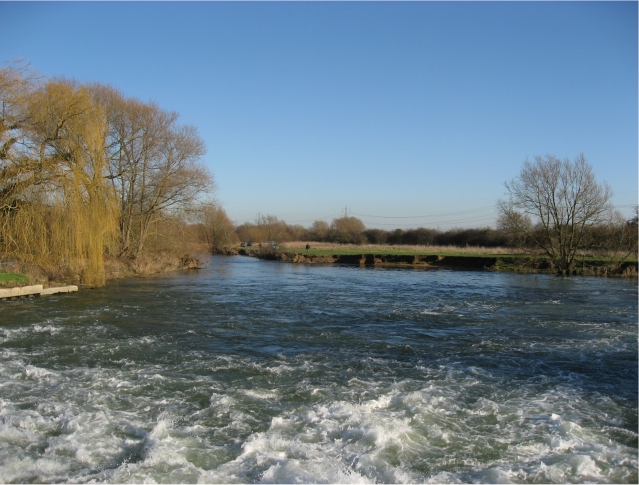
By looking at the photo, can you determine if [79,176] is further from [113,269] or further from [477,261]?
[477,261]

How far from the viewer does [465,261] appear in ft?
122

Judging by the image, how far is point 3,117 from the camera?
1689 cm

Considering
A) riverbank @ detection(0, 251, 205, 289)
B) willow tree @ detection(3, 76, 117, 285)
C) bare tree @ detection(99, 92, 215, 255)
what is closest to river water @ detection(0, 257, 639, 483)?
riverbank @ detection(0, 251, 205, 289)

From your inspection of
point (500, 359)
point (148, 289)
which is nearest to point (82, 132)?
point (148, 289)

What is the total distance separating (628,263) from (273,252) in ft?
98.7

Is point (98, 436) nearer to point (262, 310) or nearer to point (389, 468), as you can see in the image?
point (389, 468)

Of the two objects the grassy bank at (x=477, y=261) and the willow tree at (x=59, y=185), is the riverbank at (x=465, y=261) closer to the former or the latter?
the grassy bank at (x=477, y=261)

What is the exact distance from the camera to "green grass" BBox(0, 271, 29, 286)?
1628cm

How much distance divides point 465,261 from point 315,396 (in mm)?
32564

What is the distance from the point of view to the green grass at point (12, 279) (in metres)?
16.3

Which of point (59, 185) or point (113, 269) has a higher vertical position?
point (59, 185)

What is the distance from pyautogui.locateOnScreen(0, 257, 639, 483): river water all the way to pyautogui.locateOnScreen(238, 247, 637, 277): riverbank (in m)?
17.6

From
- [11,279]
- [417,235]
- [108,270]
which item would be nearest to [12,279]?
[11,279]

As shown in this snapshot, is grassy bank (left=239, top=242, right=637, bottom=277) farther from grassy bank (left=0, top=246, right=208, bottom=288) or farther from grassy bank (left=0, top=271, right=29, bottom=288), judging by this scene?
grassy bank (left=0, top=271, right=29, bottom=288)
